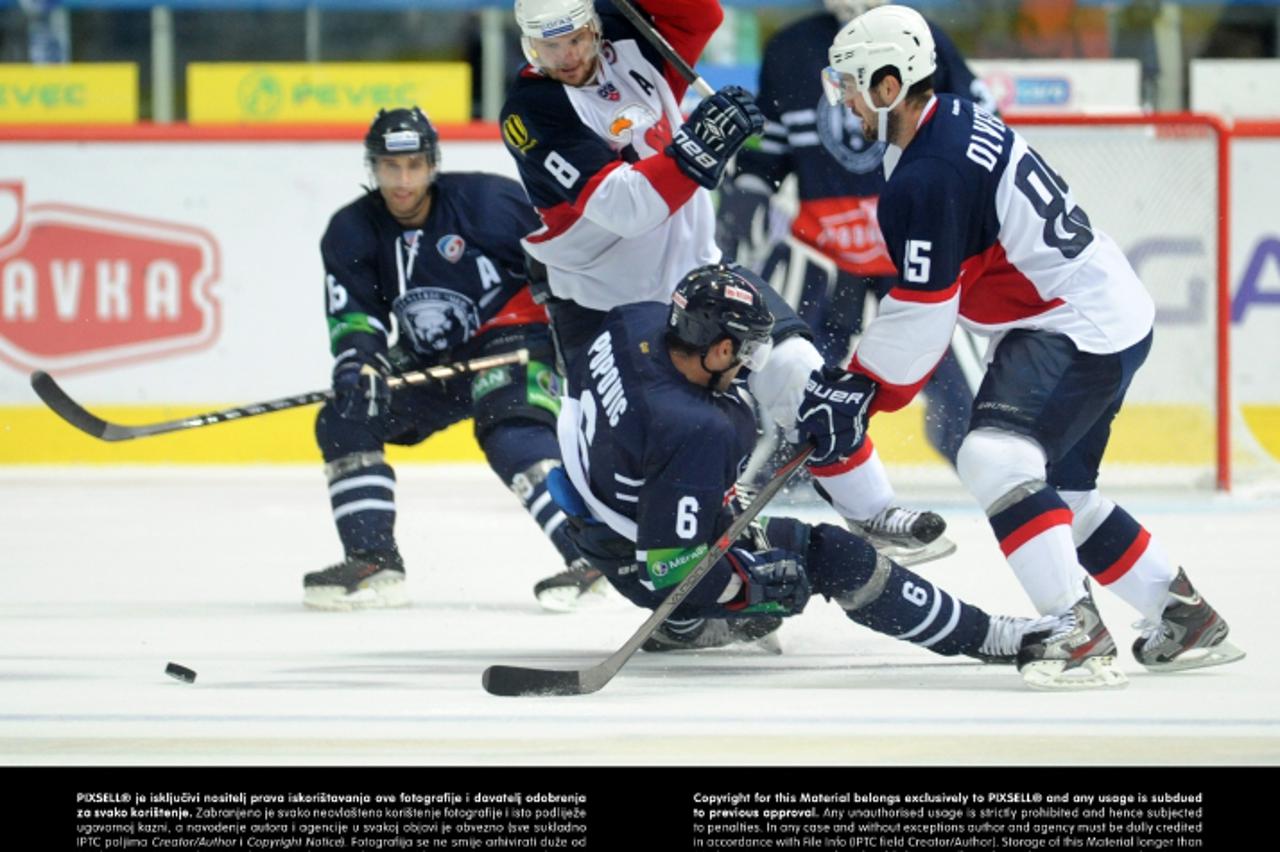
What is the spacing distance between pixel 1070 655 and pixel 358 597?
1754mm

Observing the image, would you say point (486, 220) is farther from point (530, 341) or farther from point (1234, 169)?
point (1234, 169)

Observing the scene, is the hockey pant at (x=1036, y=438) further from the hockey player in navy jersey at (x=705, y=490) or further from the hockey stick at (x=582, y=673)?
the hockey stick at (x=582, y=673)

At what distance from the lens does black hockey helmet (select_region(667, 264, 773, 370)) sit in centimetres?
353

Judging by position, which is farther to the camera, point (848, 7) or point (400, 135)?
point (848, 7)

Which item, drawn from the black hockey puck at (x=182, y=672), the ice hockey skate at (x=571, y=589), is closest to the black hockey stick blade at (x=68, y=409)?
the ice hockey skate at (x=571, y=589)

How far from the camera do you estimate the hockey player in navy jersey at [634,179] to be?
3830mm

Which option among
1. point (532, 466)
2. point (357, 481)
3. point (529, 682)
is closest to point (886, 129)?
point (529, 682)

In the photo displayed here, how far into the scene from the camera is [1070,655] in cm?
352

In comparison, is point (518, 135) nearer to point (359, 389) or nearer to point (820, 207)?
point (359, 389)

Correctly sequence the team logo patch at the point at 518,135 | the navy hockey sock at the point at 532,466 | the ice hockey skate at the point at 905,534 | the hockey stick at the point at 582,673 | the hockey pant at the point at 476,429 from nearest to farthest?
the hockey stick at the point at 582,673 → the ice hockey skate at the point at 905,534 → the team logo patch at the point at 518,135 → the navy hockey sock at the point at 532,466 → the hockey pant at the point at 476,429

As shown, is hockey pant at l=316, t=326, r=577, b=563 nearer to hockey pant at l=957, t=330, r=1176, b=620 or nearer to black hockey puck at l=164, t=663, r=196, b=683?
black hockey puck at l=164, t=663, r=196, b=683

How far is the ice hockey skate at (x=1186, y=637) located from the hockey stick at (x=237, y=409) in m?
1.59

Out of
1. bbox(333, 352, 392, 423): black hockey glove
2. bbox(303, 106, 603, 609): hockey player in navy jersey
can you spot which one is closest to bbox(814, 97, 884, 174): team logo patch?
bbox(303, 106, 603, 609): hockey player in navy jersey
